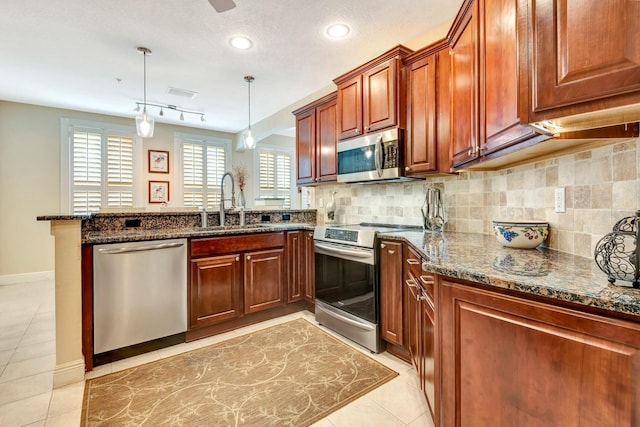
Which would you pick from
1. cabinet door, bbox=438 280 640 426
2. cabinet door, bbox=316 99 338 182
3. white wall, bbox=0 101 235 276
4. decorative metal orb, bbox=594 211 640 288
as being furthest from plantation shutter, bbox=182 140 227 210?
decorative metal orb, bbox=594 211 640 288

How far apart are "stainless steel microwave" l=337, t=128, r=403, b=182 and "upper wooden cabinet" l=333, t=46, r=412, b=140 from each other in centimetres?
9

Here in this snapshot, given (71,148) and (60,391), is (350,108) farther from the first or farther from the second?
(71,148)

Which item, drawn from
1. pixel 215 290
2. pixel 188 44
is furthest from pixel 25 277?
pixel 188 44

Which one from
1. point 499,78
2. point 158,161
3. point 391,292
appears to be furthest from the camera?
point 158,161

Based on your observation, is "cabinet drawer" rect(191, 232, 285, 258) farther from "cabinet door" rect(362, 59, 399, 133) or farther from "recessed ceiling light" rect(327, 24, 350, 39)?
"recessed ceiling light" rect(327, 24, 350, 39)

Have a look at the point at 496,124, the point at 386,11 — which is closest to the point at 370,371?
the point at 496,124

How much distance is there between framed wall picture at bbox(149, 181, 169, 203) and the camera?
17.9 feet

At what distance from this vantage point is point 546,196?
1.64m

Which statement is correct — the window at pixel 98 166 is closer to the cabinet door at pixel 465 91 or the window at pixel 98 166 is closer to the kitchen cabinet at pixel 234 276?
the kitchen cabinet at pixel 234 276

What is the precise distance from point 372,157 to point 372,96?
22.0 inches

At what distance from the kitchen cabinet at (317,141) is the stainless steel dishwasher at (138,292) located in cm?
169

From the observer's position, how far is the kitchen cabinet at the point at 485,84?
4.10ft

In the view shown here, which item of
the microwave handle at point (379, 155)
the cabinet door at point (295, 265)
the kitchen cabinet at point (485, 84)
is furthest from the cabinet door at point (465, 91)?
the cabinet door at point (295, 265)

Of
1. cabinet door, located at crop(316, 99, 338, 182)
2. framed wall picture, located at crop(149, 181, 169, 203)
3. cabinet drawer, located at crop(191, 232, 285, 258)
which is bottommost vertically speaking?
cabinet drawer, located at crop(191, 232, 285, 258)
